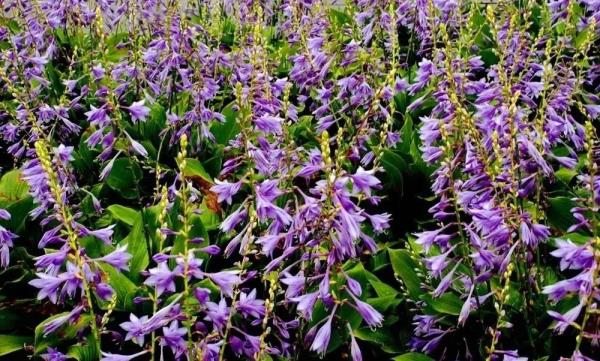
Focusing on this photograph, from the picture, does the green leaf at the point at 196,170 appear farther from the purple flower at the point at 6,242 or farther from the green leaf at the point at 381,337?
the green leaf at the point at 381,337

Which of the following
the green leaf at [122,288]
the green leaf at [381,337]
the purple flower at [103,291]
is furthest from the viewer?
the green leaf at [122,288]

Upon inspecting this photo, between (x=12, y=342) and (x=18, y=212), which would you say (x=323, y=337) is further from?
(x=18, y=212)

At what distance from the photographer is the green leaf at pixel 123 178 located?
413 centimetres

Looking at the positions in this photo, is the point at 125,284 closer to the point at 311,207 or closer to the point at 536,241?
the point at 311,207

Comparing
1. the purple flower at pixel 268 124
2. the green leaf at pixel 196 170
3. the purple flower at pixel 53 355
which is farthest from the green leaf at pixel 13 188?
the purple flower at pixel 268 124

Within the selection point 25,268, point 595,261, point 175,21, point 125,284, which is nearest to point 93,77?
point 175,21

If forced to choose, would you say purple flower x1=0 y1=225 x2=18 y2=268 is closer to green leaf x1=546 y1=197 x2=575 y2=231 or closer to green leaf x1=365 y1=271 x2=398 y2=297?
green leaf x1=365 y1=271 x2=398 y2=297

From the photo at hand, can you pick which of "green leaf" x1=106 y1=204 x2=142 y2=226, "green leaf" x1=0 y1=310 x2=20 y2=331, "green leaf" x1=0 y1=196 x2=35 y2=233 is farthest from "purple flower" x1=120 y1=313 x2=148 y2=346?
"green leaf" x1=0 y1=196 x2=35 y2=233

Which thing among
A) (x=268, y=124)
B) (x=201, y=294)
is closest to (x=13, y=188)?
(x=268, y=124)

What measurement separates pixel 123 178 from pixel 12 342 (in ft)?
3.73

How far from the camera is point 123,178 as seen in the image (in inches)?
164

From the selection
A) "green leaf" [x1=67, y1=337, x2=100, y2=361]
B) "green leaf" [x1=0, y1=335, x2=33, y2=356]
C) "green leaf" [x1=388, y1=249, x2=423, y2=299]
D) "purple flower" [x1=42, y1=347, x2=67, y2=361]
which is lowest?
"green leaf" [x1=0, y1=335, x2=33, y2=356]

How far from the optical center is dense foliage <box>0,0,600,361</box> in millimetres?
2395

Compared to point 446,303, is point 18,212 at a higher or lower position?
lower
